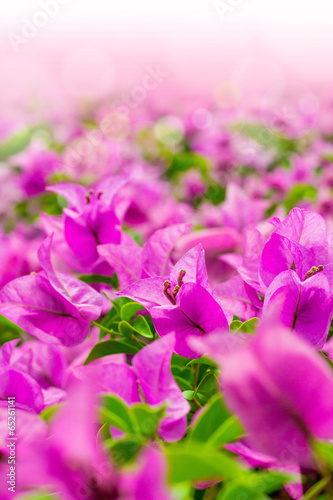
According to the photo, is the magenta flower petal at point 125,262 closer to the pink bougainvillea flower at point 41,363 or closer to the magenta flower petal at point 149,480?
the pink bougainvillea flower at point 41,363

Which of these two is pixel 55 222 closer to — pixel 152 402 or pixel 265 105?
pixel 152 402

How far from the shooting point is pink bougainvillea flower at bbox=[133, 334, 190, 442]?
32 cm

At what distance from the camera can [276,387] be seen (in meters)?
0.25

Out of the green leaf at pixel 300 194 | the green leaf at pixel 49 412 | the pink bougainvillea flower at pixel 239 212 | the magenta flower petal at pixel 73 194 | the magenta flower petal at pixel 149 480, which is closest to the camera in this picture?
the magenta flower petal at pixel 149 480

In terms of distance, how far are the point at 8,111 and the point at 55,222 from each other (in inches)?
80.2

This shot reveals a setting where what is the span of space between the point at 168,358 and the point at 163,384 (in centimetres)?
2

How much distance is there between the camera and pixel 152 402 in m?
0.33

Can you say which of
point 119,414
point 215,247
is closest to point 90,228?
point 215,247

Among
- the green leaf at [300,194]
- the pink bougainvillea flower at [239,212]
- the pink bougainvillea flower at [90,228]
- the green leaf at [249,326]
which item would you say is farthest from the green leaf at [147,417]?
the green leaf at [300,194]

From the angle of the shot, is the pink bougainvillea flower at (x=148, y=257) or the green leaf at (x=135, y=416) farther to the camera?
the pink bougainvillea flower at (x=148, y=257)

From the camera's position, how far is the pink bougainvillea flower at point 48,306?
1.39 feet

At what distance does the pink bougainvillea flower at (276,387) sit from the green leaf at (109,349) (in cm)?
19

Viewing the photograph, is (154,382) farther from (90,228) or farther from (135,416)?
(90,228)

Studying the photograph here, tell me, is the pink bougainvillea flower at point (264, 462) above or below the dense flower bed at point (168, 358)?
below
